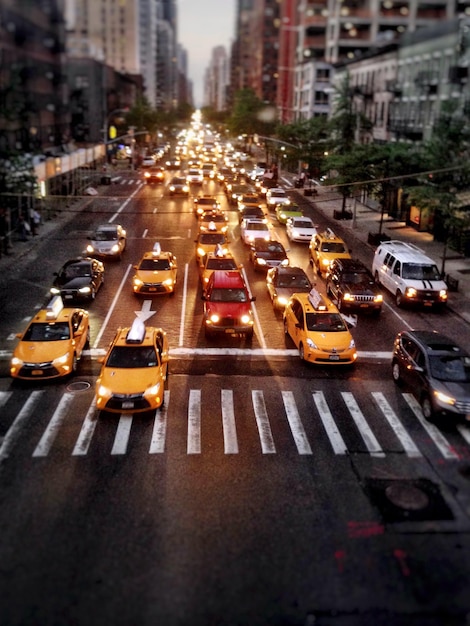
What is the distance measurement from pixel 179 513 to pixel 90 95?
63.4 metres

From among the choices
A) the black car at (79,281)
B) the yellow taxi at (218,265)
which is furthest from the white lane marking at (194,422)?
the black car at (79,281)

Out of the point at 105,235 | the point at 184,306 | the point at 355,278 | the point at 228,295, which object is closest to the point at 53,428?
the point at 228,295

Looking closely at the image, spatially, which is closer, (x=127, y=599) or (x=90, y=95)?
(x=127, y=599)

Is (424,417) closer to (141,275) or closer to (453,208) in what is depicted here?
(141,275)

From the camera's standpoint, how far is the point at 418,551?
1055cm

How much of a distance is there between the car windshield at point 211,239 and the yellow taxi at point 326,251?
5.30 meters

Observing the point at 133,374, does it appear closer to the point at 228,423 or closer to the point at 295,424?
the point at 228,423

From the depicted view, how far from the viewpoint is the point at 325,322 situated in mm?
20359

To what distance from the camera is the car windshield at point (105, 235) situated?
115 ft

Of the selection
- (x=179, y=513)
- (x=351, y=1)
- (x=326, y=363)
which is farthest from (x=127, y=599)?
(x=326, y=363)

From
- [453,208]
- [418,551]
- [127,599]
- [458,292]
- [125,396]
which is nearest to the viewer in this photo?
[127,599]

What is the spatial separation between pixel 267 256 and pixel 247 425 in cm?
1764

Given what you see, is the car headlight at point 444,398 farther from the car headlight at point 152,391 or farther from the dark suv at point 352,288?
the dark suv at point 352,288

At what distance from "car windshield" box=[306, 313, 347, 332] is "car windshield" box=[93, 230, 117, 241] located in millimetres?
18075
